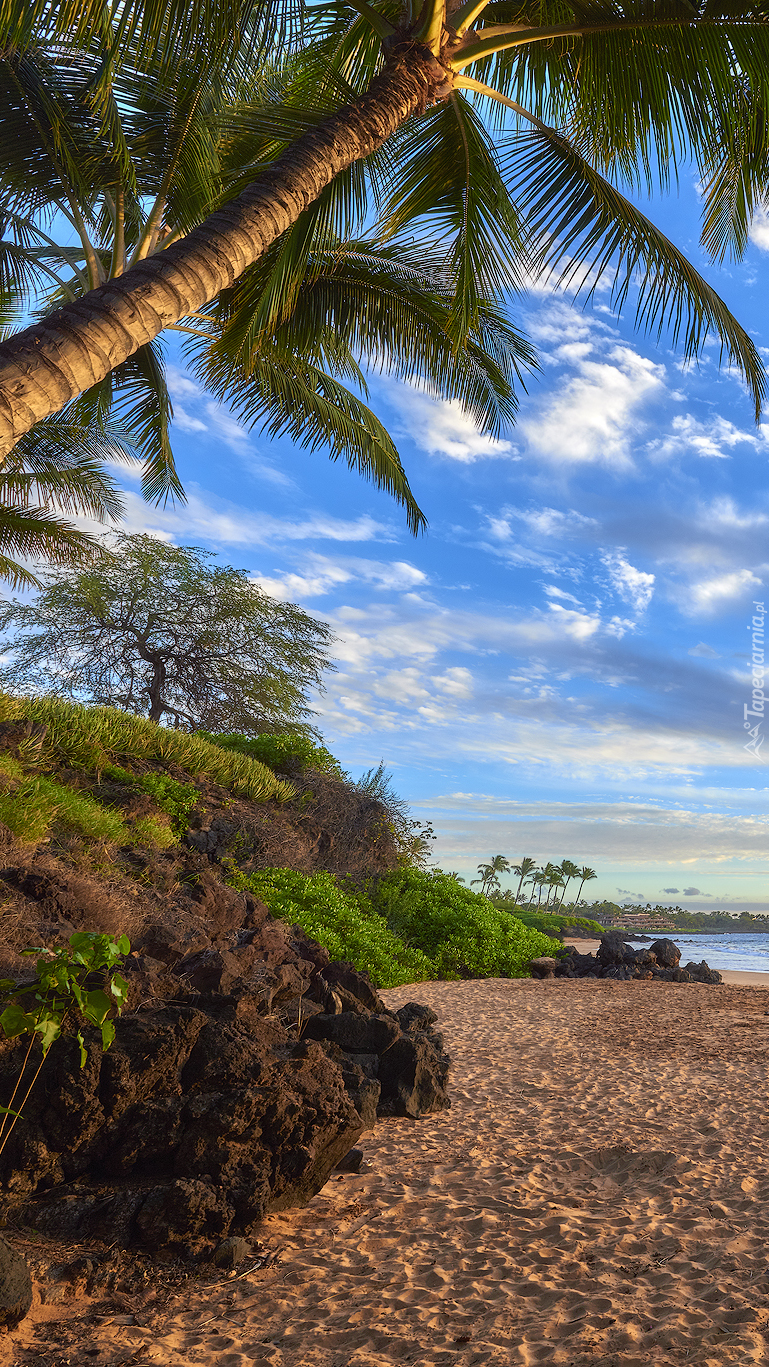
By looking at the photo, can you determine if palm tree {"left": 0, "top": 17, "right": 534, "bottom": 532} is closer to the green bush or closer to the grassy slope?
the grassy slope

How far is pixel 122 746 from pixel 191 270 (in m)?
7.59

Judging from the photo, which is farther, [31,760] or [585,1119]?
[31,760]

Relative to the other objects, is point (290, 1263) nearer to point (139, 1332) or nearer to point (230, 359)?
point (139, 1332)

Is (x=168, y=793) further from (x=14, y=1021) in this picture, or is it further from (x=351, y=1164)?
(x=14, y=1021)

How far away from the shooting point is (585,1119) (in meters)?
4.98

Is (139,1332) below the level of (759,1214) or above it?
below

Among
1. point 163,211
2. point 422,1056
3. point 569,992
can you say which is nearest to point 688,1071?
point 422,1056

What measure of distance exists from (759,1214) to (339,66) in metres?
10.7

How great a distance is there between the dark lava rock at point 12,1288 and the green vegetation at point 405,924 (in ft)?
23.7

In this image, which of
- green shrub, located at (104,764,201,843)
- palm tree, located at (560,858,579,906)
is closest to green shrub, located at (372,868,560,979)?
green shrub, located at (104,764,201,843)

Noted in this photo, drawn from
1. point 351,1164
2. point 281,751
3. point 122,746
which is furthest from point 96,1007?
point 281,751

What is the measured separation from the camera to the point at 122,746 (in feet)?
37.4

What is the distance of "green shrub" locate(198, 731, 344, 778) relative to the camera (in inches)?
611

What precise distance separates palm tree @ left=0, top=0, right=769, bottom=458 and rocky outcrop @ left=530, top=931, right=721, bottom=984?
8.94 m
